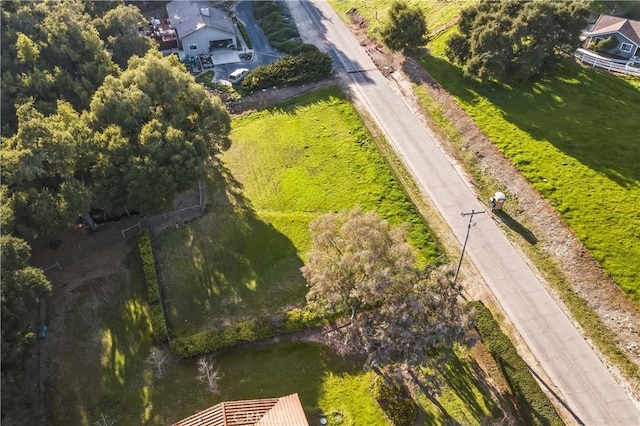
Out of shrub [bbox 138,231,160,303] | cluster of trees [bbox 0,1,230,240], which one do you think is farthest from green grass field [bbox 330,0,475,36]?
shrub [bbox 138,231,160,303]

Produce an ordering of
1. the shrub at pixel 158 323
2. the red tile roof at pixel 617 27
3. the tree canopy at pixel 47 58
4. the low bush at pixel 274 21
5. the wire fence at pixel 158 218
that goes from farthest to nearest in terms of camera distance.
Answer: the low bush at pixel 274 21 → the red tile roof at pixel 617 27 → the wire fence at pixel 158 218 → the tree canopy at pixel 47 58 → the shrub at pixel 158 323

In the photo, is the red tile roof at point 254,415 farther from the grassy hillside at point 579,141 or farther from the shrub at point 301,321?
the grassy hillside at point 579,141

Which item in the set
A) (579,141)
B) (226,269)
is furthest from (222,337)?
(579,141)

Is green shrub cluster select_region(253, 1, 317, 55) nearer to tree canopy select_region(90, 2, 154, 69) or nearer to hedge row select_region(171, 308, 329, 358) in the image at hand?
tree canopy select_region(90, 2, 154, 69)

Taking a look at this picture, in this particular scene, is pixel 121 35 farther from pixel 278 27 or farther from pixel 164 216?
pixel 278 27

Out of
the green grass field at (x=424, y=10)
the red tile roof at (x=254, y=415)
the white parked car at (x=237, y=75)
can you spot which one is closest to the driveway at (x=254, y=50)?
the white parked car at (x=237, y=75)

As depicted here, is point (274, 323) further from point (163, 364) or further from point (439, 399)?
point (439, 399)
